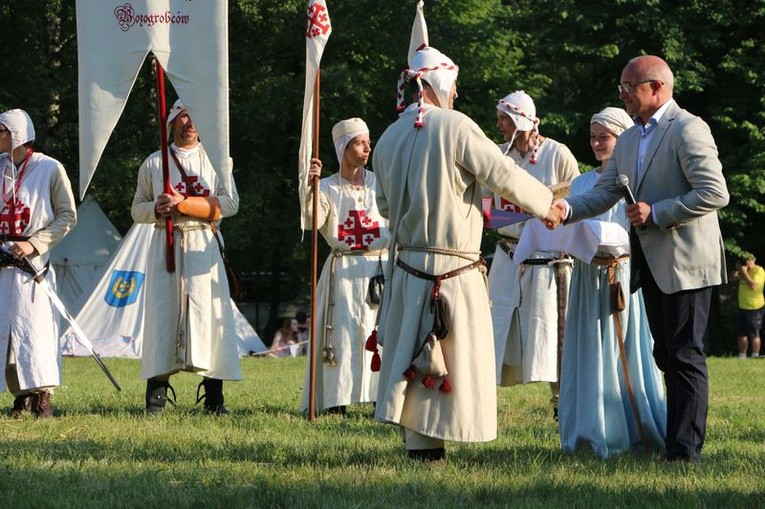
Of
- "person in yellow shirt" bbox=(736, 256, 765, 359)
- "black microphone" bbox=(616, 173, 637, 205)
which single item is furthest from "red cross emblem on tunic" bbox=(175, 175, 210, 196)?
"person in yellow shirt" bbox=(736, 256, 765, 359)

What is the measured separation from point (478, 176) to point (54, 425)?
3482 millimetres

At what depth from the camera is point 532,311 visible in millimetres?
9109

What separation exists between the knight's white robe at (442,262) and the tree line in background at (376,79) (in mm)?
19593

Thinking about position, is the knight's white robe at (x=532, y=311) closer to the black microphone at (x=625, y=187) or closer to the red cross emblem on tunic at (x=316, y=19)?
the red cross emblem on tunic at (x=316, y=19)

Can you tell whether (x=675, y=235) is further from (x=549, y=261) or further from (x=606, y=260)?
(x=549, y=261)

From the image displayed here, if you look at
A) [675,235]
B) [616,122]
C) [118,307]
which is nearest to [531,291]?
[616,122]

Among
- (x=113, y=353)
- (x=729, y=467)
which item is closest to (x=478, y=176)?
(x=729, y=467)

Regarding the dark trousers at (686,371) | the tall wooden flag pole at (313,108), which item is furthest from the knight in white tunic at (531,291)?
the dark trousers at (686,371)

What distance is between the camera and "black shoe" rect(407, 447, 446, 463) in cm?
639

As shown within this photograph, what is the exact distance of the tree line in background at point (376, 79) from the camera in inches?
1027

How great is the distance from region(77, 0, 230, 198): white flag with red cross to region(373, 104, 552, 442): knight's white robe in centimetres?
214

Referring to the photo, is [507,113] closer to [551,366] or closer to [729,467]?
[551,366]

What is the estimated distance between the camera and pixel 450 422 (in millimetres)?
6227

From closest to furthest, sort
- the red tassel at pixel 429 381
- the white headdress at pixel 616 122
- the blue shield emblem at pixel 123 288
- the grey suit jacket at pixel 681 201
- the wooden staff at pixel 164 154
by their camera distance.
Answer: the red tassel at pixel 429 381 → the grey suit jacket at pixel 681 201 → the white headdress at pixel 616 122 → the wooden staff at pixel 164 154 → the blue shield emblem at pixel 123 288
